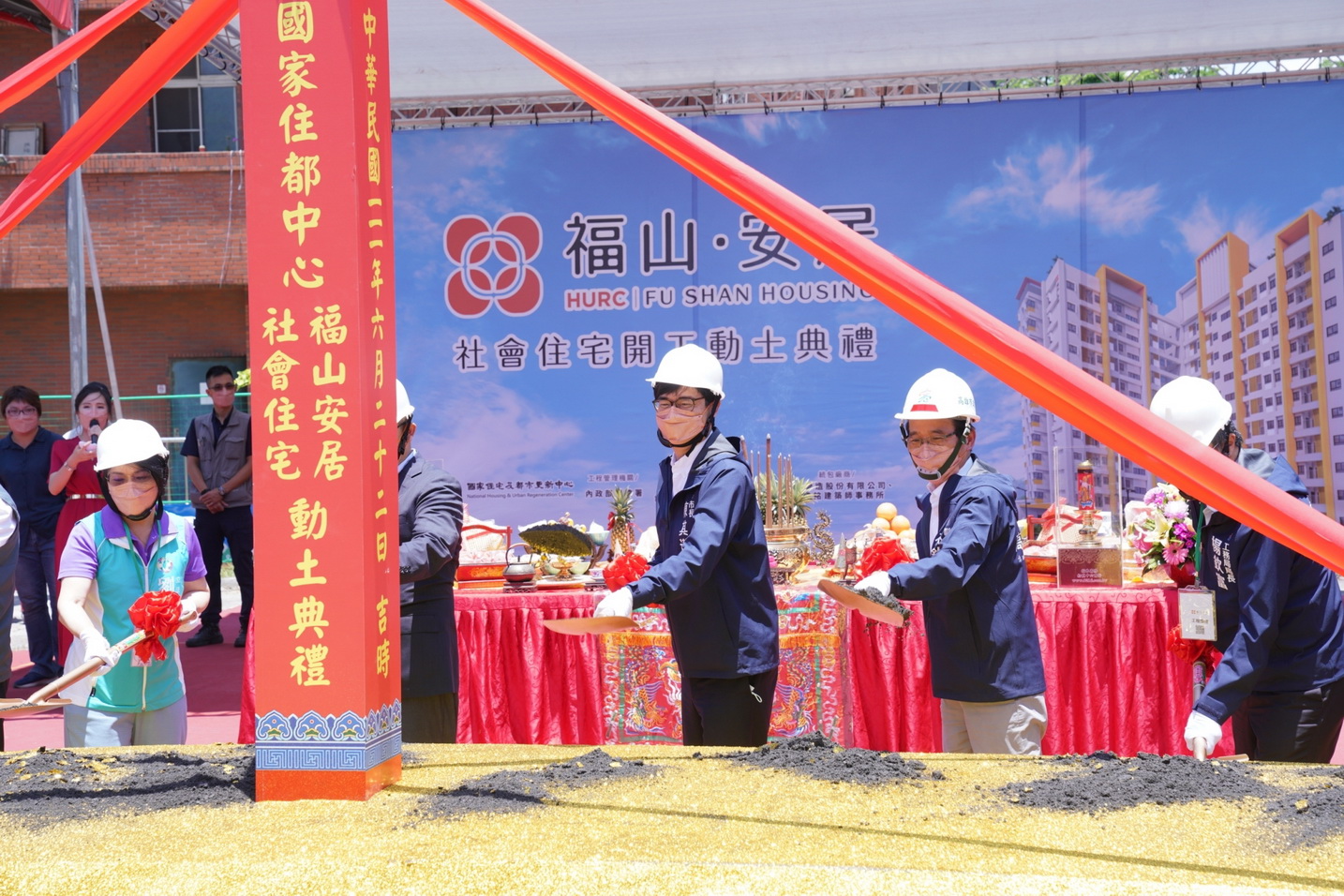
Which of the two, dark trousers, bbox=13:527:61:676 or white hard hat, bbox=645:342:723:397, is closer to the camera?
white hard hat, bbox=645:342:723:397

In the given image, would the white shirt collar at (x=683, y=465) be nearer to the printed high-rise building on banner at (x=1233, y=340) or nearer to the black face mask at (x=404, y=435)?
the black face mask at (x=404, y=435)

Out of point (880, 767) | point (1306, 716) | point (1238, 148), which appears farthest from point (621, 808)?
point (1238, 148)

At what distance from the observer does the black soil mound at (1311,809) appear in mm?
1723

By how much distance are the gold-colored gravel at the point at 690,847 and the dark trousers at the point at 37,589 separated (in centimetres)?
499

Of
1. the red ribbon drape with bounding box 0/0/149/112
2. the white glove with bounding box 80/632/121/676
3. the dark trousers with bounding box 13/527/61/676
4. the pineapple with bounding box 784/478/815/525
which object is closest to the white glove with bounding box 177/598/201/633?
the white glove with bounding box 80/632/121/676

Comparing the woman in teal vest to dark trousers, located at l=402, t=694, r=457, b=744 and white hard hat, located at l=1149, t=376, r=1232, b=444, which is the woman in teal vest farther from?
white hard hat, located at l=1149, t=376, r=1232, b=444

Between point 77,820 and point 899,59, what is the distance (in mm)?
6407

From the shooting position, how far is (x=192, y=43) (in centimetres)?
251

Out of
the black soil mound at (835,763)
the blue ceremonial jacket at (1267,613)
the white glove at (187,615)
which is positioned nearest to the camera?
the black soil mound at (835,763)

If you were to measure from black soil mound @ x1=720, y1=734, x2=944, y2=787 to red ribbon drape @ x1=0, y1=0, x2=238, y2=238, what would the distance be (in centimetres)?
197

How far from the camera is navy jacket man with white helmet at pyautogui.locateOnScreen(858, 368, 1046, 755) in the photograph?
3066 mm

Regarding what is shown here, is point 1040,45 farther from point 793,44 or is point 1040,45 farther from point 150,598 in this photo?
point 150,598

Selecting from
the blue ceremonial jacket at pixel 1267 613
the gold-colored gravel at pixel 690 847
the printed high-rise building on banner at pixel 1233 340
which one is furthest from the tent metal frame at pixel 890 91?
the gold-colored gravel at pixel 690 847

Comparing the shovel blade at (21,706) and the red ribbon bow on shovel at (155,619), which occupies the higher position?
the red ribbon bow on shovel at (155,619)
